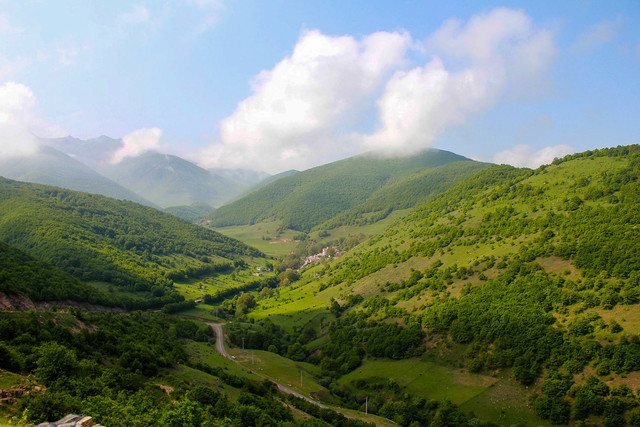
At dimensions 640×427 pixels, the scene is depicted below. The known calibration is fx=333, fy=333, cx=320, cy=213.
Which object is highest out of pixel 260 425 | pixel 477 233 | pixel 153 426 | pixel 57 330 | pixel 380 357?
pixel 477 233

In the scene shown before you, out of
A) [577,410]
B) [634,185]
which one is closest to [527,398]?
[577,410]

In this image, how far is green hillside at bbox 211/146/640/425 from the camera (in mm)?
60094

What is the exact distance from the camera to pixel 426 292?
104938 millimetres

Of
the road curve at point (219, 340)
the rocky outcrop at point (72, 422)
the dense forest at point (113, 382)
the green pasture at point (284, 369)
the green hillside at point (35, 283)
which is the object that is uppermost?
the green hillside at point (35, 283)

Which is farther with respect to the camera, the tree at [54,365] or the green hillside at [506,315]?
the green hillside at [506,315]

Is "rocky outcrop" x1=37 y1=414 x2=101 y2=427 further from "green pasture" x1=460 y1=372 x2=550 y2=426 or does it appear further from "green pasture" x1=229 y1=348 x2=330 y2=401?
"green pasture" x1=460 y1=372 x2=550 y2=426

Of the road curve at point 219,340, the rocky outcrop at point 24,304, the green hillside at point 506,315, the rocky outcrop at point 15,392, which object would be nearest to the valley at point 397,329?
the green hillside at point 506,315

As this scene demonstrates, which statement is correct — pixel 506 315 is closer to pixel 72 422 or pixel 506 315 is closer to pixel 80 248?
pixel 72 422

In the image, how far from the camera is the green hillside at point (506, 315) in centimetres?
6009

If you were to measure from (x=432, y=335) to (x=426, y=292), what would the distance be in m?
20.1

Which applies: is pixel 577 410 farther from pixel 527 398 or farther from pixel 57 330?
pixel 57 330

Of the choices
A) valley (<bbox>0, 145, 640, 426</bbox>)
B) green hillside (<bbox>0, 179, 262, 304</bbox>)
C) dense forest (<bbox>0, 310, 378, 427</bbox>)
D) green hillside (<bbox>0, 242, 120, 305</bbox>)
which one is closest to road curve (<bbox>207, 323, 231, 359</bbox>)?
valley (<bbox>0, 145, 640, 426</bbox>)

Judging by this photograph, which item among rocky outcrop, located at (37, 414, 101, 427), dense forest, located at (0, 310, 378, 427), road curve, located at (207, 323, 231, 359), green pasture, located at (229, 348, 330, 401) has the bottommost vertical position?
green pasture, located at (229, 348, 330, 401)

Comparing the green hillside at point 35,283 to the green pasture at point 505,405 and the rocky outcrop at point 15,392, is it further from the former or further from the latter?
the green pasture at point 505,405
